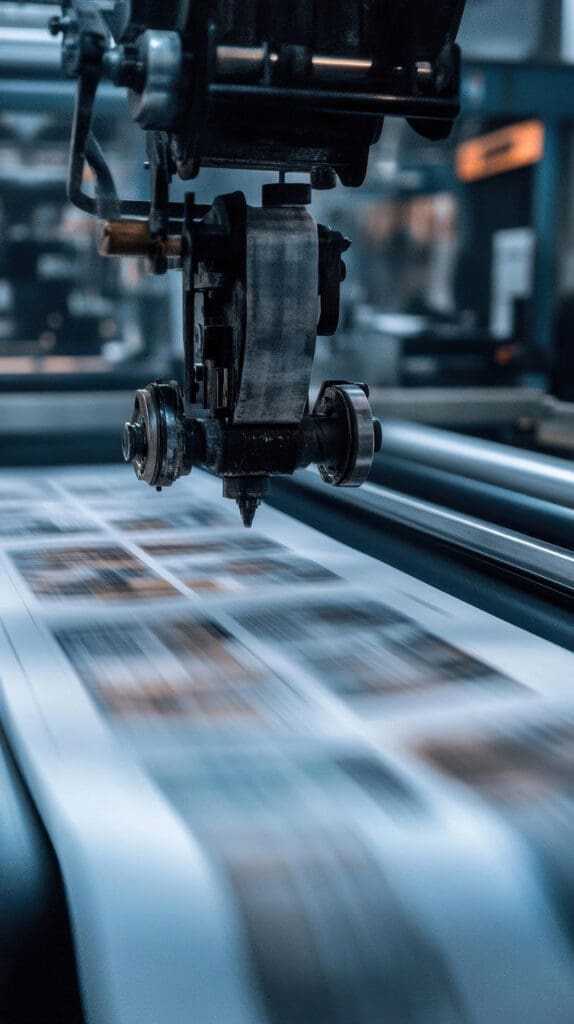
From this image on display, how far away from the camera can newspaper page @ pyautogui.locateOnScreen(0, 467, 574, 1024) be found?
55 cm

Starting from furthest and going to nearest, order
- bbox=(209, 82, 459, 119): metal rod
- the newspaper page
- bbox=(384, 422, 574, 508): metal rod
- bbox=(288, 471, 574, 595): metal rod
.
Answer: bbox=(384, 422, 574, 508): metal rod < bbox=(288, 471, 574, 595): metal rod < bbox=(209, 82, 459, 119): metal rod < the newspaper page

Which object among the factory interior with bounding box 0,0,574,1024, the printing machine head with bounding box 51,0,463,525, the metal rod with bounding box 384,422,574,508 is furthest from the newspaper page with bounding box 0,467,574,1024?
the metal rod with bounding box 384,422,574,508

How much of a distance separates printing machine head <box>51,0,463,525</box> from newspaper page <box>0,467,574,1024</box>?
0.16 m

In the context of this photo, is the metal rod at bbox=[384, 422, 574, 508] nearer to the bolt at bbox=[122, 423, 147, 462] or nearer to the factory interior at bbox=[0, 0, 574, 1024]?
the factory interior at bbox=[0, 0, 574, 1024]

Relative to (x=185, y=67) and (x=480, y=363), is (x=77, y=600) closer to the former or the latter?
(x=185, y=67)

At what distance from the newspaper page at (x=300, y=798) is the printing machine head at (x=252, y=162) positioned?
0.16 meters

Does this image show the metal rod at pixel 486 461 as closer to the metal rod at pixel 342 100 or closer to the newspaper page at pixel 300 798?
the newspaper page at pixel 300 798

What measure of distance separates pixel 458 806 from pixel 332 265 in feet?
1.25

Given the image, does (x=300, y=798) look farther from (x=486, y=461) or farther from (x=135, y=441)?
(x=486, y=461)

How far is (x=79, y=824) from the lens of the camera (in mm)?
613

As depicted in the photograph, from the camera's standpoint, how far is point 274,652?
92cm

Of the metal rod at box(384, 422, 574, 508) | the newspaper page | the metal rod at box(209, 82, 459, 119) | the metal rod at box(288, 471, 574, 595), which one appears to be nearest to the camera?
the newspaper page

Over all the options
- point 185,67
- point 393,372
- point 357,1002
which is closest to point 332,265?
point 185,67

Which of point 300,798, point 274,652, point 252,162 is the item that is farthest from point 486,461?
point 300,798
